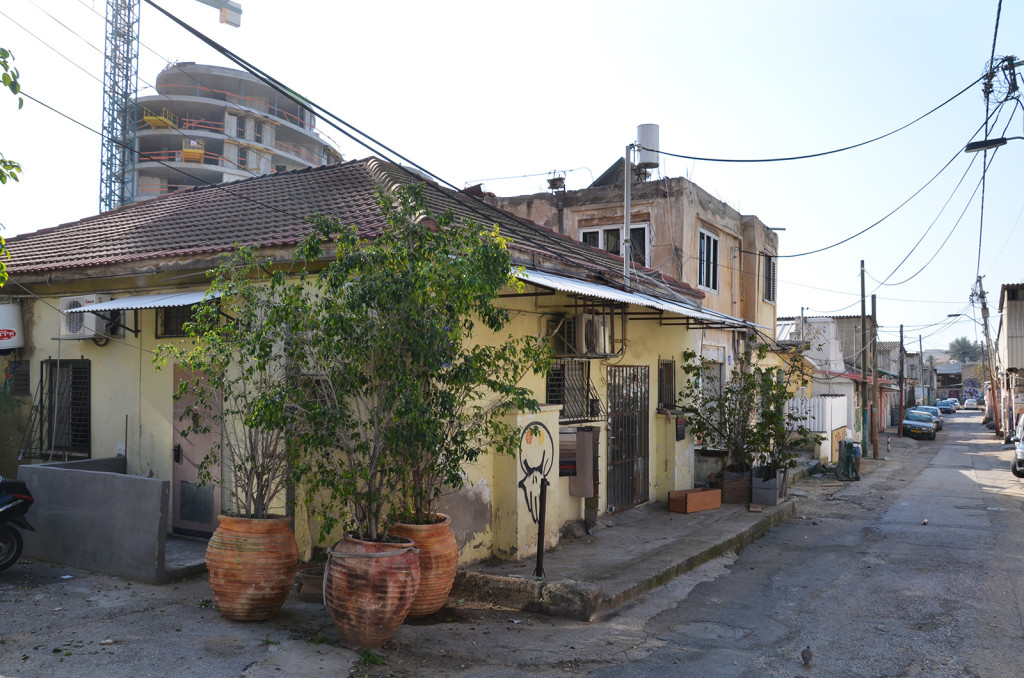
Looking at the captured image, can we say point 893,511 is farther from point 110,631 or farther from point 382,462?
point 110,631

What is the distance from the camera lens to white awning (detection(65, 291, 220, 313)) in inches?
325

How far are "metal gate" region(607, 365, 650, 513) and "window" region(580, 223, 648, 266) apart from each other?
18.7ft

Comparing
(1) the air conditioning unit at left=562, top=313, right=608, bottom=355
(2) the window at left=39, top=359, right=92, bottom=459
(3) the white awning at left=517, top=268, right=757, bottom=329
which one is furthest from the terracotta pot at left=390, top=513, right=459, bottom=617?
(2) the window at left=39, top=359, right=92, bottom=459

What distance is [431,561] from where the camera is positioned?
21.1 ft

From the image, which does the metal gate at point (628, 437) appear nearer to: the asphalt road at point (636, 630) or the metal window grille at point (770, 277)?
the asphalt road at point (636, 630)

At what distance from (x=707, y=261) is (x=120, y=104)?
44435mm

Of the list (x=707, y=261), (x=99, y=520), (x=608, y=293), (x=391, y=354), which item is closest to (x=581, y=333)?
(x=608, y=293)

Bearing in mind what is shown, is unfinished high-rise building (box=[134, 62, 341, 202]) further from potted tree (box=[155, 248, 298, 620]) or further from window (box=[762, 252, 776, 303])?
potted tree (box=[155, 248, 298, 620])

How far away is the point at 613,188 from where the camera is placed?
18.7 m

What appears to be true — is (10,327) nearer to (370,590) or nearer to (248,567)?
(248,567)

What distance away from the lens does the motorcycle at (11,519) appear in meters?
7.61

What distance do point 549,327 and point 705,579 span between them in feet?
12.2

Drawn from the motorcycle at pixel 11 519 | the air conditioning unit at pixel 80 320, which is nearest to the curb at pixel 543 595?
the motorcycle at pixel 11 519

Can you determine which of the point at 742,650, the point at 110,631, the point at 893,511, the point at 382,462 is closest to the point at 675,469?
the point at 893,511
